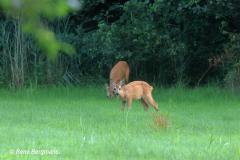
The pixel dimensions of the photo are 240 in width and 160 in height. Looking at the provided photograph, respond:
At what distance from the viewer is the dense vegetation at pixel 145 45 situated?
65.9ft

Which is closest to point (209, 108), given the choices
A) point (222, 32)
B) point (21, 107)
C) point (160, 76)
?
point (21, 107)

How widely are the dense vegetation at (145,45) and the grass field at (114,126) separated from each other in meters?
1.59

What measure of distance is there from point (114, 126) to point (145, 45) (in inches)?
366

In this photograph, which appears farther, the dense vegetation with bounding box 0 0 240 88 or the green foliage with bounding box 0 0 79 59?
the dense vegetation with bounding box 0 0 240 88

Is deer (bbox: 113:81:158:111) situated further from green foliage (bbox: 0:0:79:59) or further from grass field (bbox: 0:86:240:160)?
green foliage (bbox: 0:0:79:59)

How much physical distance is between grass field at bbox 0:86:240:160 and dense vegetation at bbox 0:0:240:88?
159 cm

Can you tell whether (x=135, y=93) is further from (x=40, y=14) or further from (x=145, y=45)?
(x=40, y=14)

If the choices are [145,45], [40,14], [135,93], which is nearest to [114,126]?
[135,93]

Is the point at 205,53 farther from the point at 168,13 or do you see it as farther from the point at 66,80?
the point at 66,80

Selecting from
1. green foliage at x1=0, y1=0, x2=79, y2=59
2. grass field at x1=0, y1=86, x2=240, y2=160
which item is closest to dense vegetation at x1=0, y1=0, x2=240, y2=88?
grass field at x1=0, y1=86, x2=240, y2=160

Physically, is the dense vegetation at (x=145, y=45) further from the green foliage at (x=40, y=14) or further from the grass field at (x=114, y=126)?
the green foliage at (x=40, y=14)

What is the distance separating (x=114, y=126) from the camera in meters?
11.7

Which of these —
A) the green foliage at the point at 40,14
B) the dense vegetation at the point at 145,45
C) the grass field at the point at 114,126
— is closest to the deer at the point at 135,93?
the grass field at the point at 114,126

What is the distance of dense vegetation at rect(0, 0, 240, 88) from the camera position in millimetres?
20078
